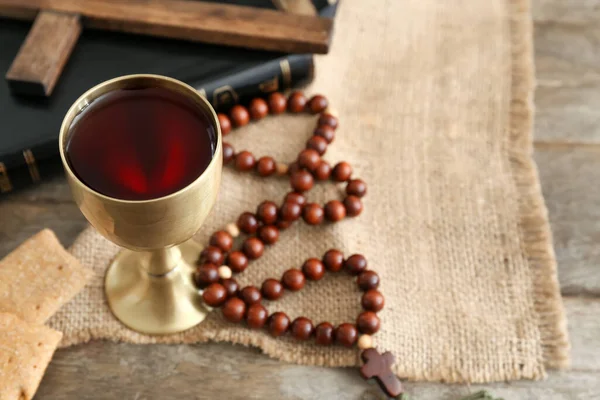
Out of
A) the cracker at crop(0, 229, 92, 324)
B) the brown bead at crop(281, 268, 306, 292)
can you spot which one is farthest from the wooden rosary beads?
the cracker at crop(0, 229, 92, 324)

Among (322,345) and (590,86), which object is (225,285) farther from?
(590,86)

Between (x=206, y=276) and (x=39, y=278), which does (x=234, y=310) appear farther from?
(x=39, y=278)

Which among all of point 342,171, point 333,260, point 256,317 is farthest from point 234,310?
point 342,171

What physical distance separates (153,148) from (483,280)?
0.40 metres

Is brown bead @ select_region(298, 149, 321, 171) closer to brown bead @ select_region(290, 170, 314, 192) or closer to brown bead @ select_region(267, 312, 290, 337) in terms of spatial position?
brown bead @ select_region(290, 170, 314, 192)

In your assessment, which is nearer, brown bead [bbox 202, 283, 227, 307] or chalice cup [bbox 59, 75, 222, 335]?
chalice cup [bbox 59, 75, 222, 335]

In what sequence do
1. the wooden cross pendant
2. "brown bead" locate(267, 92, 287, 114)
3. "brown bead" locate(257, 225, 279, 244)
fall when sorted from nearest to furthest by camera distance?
the wooden cross pendant < "brown bead" locate(257, 225, 279, 244) < "brown bead" locate(267, 92, 287, 114)

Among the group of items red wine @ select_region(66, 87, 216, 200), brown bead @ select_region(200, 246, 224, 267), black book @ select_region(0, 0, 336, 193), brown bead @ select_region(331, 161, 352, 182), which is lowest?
brown bead @ select_region(200, 246, 224, 267)

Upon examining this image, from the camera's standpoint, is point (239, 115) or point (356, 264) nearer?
point (356, 264)

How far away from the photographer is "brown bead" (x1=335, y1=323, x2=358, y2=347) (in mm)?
723

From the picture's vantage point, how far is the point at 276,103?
91 centimetres

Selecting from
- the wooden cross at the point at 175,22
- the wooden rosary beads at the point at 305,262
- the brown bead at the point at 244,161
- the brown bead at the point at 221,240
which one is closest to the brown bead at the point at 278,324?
the wooden rosary beads at the point at 305,262

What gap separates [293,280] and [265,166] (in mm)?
160

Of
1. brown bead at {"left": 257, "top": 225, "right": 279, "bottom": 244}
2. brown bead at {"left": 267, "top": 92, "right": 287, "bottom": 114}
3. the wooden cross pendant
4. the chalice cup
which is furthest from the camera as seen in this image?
brown bead at {"left": 267, "top": 92, "right": 287, "bottom": 114}
